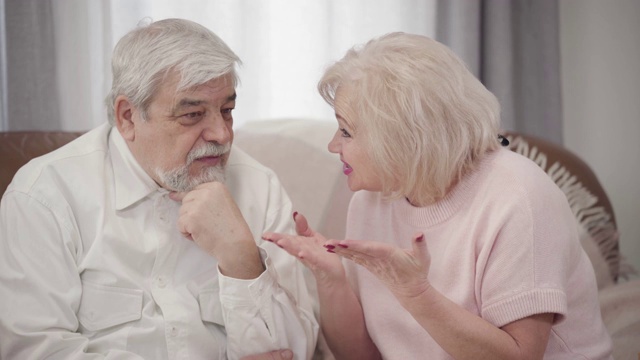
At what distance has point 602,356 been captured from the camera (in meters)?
1.77

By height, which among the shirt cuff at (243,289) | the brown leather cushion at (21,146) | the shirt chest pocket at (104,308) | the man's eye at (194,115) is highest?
the man's eye at (194,115)

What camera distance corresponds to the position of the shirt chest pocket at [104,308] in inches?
68.6

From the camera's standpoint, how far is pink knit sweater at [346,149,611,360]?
1609mm

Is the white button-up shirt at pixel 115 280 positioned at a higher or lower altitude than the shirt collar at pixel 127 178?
lower

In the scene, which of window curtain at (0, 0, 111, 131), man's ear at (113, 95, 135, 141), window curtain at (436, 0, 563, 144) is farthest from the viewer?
window curtain at (436, 0, 563, 144)

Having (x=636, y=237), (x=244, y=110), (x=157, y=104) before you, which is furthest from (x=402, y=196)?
(x=636, y=237)

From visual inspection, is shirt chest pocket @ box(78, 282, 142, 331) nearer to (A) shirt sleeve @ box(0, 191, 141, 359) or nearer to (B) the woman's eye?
(A) shirt sleeve @ box(0, 191, 141, 359)

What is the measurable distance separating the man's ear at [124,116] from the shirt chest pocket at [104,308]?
13.5 inches

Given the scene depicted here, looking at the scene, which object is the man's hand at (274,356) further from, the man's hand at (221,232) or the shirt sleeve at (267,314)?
the man's hand at (221,232)

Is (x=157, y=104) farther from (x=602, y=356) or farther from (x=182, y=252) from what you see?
(x=602, y=356)

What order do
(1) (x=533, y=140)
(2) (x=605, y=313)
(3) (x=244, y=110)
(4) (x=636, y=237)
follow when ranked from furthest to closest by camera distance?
1. (4) (x=636, y=237)
2. (3) (x=244, y=110)
3. (1) (x=533, y=140)
4. (2) (x=605, y=313)

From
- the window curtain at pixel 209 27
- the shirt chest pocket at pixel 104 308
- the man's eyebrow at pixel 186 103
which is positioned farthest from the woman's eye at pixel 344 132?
the window curtain at pixel 209 27

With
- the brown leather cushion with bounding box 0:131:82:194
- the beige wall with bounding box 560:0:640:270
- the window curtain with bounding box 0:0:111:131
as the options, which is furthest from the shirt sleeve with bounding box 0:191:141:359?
the beige wall with bounding box 560:0:640:270

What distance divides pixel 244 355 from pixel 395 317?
13.9 inches
